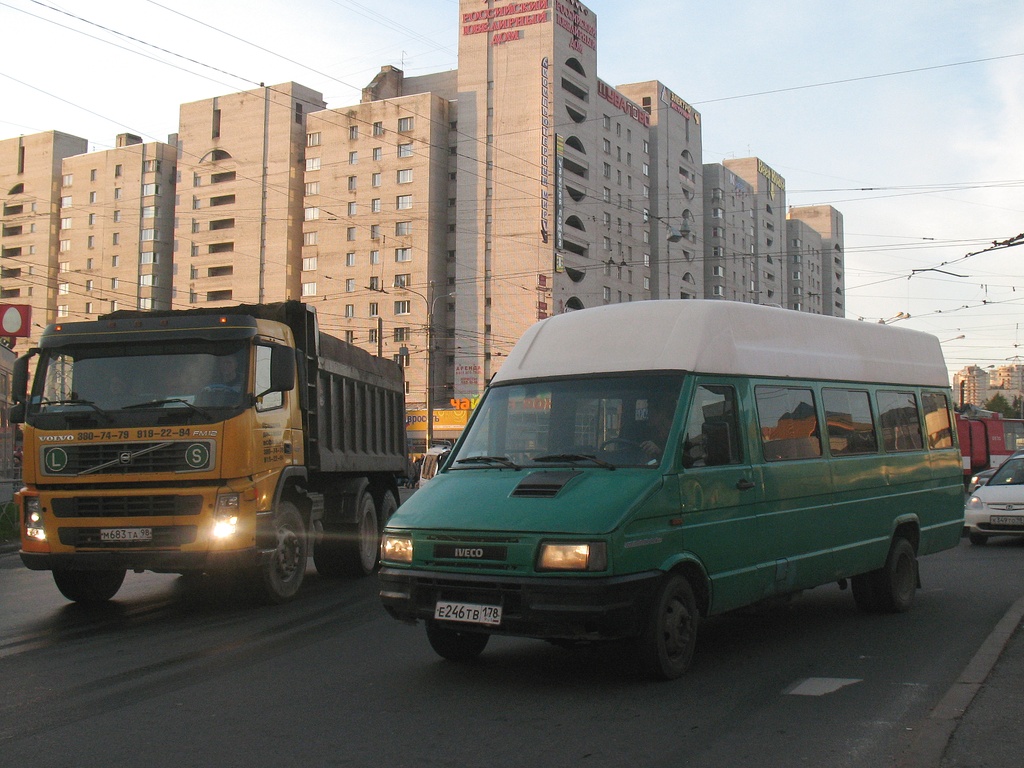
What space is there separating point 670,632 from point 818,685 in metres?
0.97

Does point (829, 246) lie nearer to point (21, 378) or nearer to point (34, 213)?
point (34, 213)

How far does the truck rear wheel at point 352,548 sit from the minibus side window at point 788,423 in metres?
6.07

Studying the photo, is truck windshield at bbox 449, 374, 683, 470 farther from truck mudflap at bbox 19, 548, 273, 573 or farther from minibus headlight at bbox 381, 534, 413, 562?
truck mudflap at bbox 19, 548, 273, 573

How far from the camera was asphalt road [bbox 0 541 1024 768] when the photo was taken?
5.22 meters

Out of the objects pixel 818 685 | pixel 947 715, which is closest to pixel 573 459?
pixel 818 685

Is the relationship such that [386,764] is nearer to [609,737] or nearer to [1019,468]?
[609,737]

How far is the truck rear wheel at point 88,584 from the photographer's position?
34.3 ft

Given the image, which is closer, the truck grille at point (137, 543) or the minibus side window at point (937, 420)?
the truck grille at point (137, 543)

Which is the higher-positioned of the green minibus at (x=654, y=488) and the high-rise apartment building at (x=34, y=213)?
the high-rise apartment building at (x=34, y=213)

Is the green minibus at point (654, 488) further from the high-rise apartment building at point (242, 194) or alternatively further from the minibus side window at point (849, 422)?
the high-rise apartment building at point (242, 194)

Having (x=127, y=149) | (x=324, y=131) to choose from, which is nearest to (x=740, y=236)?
(x=324, y=131)

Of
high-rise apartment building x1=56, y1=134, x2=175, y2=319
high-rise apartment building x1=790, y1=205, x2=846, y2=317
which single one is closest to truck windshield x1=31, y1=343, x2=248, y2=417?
high-rise apartment building x1=56, y1=134, x2=175, y2=319

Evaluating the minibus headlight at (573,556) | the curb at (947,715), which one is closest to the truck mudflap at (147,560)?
the minibus headlight at (573,556)

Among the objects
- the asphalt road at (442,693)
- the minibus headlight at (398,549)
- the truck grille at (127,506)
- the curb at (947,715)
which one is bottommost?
the asphalt road at (442,693)
